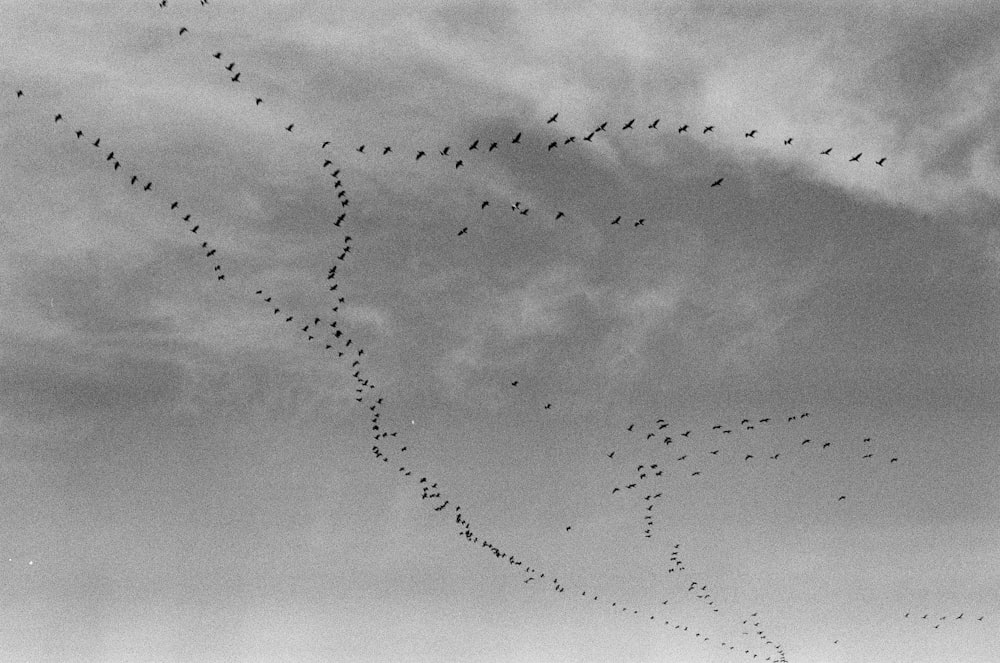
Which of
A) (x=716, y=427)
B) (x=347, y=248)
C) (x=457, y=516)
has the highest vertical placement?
(x=347, y=248)

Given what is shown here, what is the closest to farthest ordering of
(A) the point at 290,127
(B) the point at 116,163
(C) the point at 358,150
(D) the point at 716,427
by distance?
(C) the point at 358,150, (A) the point at 290,127, (B) the point at 116,163, (D) the point at 716,427

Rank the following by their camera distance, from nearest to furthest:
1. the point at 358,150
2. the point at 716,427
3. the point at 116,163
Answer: the point at 358,150, the point at 116,163, the point at 716,427


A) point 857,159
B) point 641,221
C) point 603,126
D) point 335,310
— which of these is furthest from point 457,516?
point 857,159

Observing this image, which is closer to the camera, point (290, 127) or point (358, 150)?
point (358, 150)

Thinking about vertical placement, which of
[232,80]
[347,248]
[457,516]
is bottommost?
[457,516]

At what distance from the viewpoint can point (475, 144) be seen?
8706 centimetres

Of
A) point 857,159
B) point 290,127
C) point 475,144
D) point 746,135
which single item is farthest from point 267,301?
point 857,159

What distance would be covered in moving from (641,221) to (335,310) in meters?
34.7

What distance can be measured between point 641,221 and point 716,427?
35041 millimetres

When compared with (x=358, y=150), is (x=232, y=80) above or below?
above

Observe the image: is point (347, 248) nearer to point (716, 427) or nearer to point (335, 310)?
point (335, 310)

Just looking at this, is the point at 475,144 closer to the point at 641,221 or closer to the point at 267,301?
the point at 641,221

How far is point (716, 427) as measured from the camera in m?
115

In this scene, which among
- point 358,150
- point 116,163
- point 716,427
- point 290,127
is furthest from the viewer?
point 716,427
